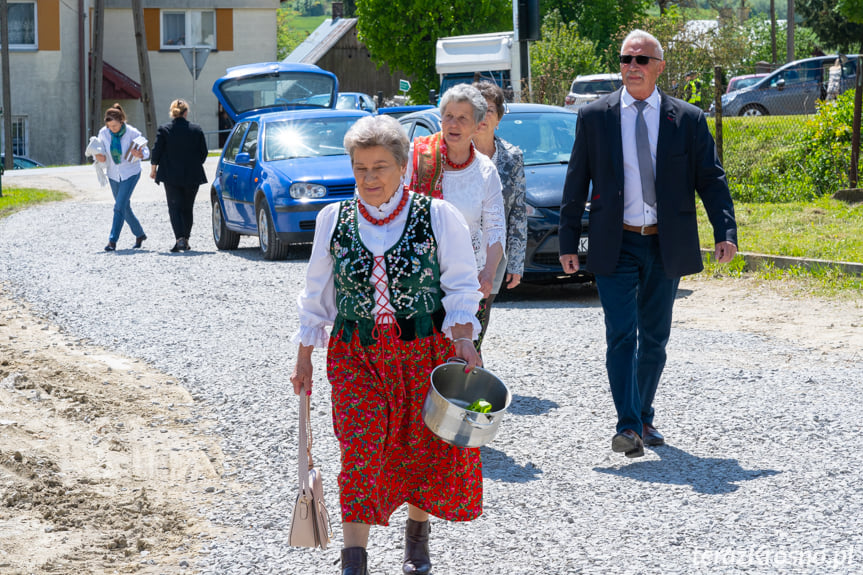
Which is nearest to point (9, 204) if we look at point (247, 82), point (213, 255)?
point (247, 82)

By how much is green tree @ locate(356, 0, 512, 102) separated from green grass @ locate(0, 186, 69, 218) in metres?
22.5

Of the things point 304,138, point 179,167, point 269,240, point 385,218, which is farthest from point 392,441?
point 304,138

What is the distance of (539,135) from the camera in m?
11.8

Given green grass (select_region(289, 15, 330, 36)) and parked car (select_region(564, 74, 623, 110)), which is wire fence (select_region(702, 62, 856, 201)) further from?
green grass (select_region(289, 15, 330, 36))

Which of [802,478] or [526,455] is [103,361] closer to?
[526,455]

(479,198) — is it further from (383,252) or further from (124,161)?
(124,161)

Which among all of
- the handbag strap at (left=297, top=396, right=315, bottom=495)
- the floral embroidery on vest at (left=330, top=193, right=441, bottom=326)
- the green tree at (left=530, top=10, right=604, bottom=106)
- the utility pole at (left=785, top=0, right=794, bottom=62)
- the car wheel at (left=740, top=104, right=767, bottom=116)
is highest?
the utility pole at (left=785, top=0, right=794, bottom=62)

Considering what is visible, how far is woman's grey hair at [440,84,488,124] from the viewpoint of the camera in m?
5.19

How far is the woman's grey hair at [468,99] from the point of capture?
519 cm

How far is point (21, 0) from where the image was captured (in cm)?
4403

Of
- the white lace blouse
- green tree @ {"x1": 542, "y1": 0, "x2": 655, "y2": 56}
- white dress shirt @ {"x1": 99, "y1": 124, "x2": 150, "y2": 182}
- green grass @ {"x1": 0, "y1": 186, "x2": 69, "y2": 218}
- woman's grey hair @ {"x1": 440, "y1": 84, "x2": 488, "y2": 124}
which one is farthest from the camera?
green tree @ {"x1": 542, "y1": 0, "x2": 655, "y2": 56}

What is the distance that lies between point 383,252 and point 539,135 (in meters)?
8.17

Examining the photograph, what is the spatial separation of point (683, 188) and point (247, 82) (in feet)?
63.5

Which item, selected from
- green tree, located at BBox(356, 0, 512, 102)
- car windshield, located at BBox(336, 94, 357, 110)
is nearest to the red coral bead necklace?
car windshield, located at BBox(336, 94, 357, 110)
